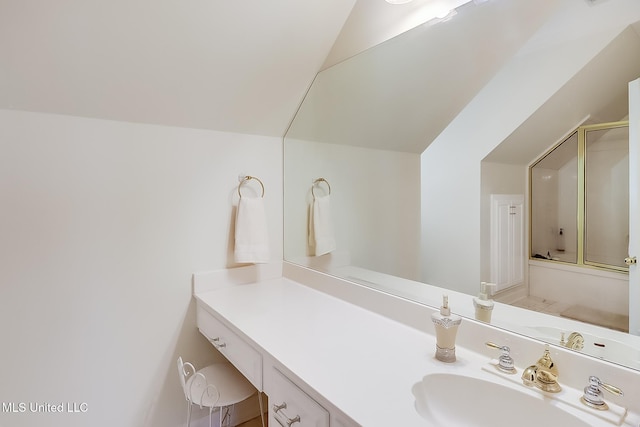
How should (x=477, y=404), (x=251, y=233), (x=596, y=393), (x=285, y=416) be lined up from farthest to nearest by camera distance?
(x=251, y=233) → (x=285, y=416) → (x=477, y=404) → (x=596, y=393)

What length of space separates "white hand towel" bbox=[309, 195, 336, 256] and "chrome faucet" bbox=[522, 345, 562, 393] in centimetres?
121

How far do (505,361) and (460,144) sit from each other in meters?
1.06

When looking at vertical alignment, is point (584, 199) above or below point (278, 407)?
above

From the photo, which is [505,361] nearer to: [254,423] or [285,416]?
[285,416]

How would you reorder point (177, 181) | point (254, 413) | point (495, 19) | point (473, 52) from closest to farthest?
point (495, 19)
point (473, 52)
point (177, 181)
point (254, 413)

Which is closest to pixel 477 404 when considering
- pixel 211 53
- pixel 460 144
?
pixel 460 144

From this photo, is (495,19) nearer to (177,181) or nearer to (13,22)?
(177,181)

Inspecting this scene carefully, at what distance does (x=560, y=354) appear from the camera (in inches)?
36.2

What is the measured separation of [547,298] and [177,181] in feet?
5.39

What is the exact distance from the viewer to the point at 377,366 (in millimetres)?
1009

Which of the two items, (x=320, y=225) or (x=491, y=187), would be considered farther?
(x=320, y=225)

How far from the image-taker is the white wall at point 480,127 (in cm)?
118

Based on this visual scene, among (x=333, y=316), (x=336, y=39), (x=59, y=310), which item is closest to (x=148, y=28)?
(x=336, y=39)

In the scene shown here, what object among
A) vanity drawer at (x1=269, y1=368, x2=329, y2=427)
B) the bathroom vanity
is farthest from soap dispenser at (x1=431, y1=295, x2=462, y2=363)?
vanity drawer at (x1=269, y1=368, x2=329, y2=427)
